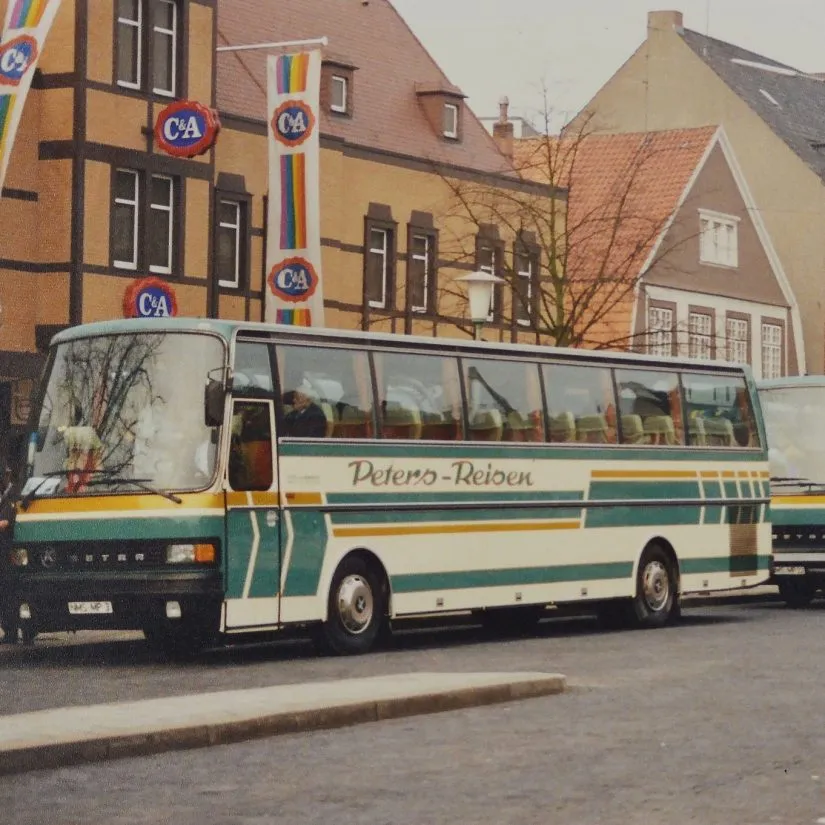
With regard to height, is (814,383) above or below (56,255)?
below

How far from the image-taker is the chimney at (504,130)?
56.3 m

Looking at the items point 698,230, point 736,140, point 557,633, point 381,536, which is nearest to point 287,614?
point 381,536

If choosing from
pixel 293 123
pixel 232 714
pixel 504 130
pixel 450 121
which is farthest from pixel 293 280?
pixel 504 130

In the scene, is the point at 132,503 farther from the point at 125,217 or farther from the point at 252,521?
the point at 125,217

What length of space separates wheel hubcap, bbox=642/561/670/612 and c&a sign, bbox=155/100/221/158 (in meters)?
13.0

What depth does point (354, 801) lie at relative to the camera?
10367mm

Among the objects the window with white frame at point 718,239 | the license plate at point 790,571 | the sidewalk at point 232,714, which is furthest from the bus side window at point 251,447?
the window with white frame at point 718,239

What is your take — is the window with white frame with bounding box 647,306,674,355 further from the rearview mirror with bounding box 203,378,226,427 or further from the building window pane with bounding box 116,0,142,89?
the rearview mirror with bounding box 203,378,226,427

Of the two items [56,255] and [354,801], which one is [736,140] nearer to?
[56,255]

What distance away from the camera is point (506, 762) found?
11.9 meters

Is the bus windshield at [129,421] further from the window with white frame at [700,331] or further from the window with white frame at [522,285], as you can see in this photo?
the window with white frame at [700,331]

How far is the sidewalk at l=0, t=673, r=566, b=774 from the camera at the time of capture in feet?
38.8

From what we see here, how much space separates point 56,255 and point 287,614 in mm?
17566

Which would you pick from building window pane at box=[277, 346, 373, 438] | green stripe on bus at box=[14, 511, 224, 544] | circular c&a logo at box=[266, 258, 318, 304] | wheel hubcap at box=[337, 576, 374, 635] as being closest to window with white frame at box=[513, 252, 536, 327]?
circular c&a logo at box=[266, 258, 318, 304]
